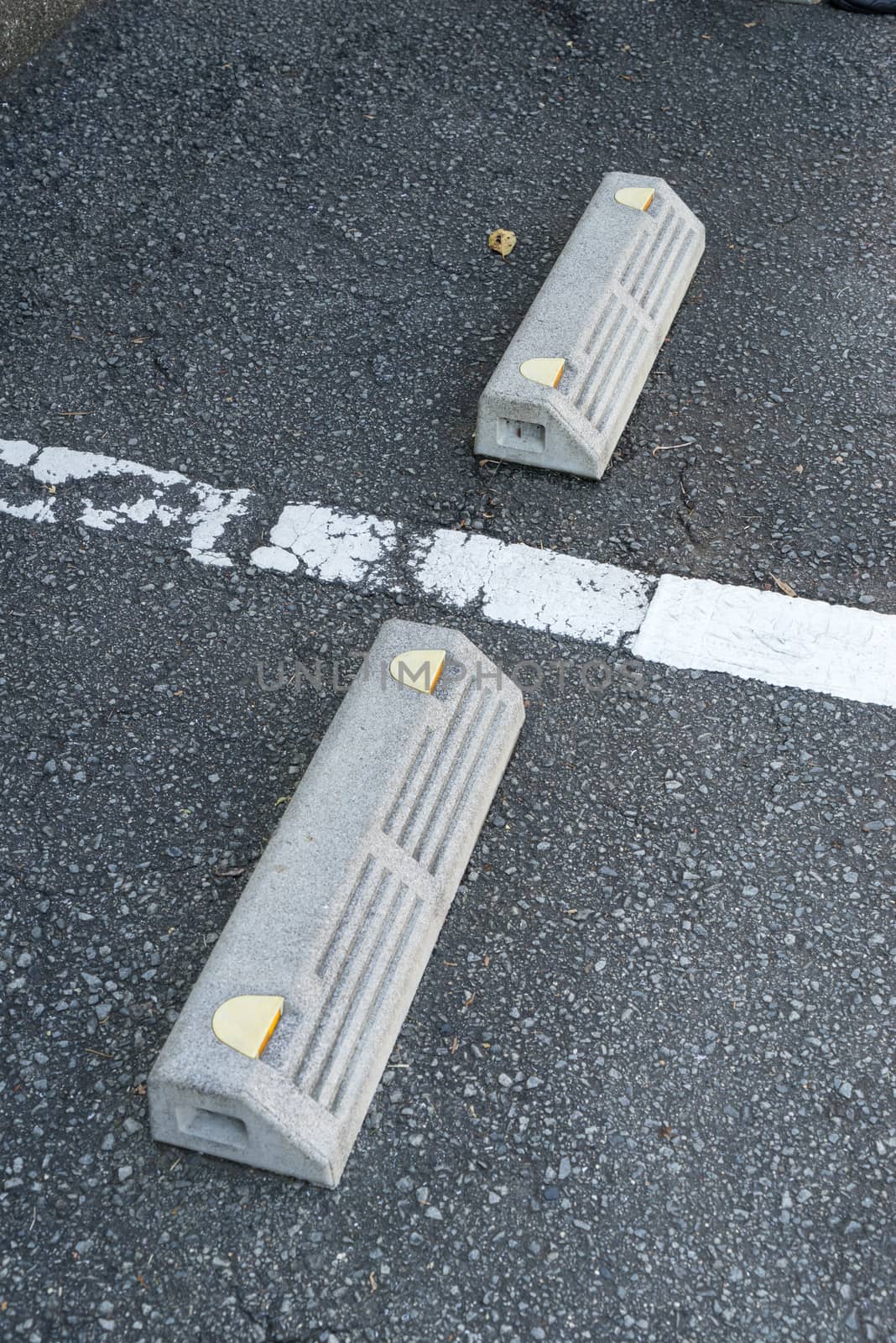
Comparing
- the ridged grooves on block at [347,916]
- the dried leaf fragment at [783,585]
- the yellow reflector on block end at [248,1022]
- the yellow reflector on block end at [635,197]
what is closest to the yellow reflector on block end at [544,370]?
the dried leaf fragment at [783,585]

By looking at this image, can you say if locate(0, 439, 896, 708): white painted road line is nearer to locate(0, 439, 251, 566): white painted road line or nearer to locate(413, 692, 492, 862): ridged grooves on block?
locate(0, 439, 251, 566): white painted road line

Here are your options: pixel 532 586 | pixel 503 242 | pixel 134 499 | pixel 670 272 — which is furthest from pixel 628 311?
pixel 134 499

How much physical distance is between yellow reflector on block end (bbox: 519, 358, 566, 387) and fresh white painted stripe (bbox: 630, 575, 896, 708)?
65 centimetres

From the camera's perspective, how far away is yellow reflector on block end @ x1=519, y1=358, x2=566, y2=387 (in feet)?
11.2

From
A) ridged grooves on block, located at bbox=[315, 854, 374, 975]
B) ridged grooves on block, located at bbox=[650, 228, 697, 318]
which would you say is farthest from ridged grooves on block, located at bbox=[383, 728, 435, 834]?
ridged grooves on block, located at bbox=[650, 228, 697, 318]

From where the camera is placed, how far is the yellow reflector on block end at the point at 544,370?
3406mm

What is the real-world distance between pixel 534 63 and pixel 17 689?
3602mm

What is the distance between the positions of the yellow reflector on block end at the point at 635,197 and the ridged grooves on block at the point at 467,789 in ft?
6.62

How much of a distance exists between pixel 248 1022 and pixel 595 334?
7.41 feet

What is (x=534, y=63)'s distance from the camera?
203 inches

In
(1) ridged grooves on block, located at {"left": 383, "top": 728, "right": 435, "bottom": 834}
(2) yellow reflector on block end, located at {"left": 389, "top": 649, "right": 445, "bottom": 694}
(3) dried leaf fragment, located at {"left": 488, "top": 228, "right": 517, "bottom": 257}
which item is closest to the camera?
(1) ridged grooves on block, located at {"left": 383, "top": 728, "right": 435, "bottom": 834}

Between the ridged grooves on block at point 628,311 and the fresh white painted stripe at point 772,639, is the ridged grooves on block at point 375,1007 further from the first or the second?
the ridged grooves on block at point 628,311

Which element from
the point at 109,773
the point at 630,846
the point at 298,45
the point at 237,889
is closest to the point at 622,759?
the point at 630,846

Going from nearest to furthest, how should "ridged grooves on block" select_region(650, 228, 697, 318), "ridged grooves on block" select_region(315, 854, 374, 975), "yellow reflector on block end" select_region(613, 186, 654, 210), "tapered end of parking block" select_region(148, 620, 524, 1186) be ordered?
"tapered end of parking block" select_region(148, 620, 524, 1186) → "ridged grooves on block" select_region(315, 854, 374, 975) → "ridged grooves on block" select_region(650, 228, 697, 318) → "yellow reflector on block end" select_region(613, 186, 654, 210)
